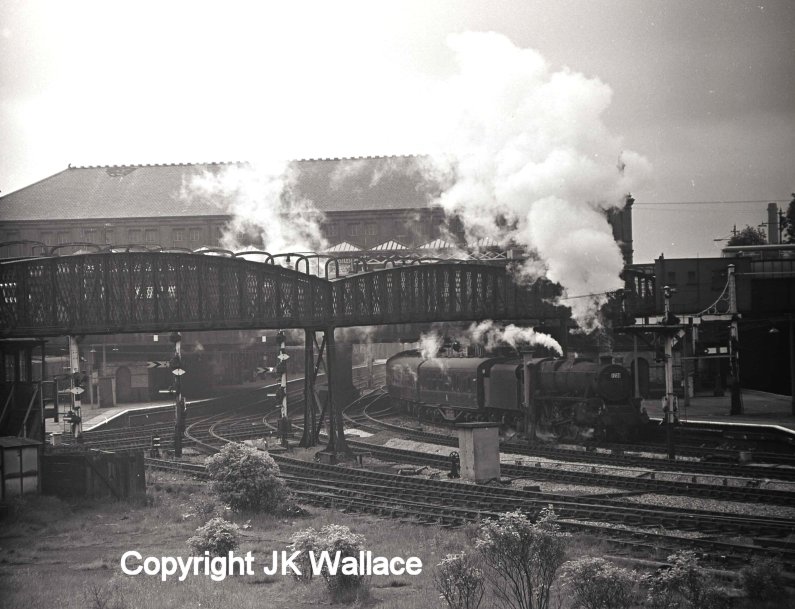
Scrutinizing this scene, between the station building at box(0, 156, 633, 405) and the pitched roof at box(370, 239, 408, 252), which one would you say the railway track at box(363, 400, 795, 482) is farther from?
the station building at box(0, 156, 633, 405)

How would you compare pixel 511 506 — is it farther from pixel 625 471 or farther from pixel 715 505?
pixel 625 471

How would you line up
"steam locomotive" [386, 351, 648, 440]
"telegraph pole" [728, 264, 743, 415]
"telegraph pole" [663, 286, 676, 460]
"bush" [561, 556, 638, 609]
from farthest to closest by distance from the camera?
"telegraph pole" [728, 264, 743, 415]
"steam locomotive" [386, 351, 648, 440]
"telegraph pole" [663, 286, 676, 460]
"bush" [561, 556, 638, 609]

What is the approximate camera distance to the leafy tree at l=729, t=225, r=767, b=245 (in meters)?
49.6

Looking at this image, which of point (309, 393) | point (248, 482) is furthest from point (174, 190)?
point (248, 482)

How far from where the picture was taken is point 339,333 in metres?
43.6

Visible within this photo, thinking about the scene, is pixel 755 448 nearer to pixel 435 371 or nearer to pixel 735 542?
pixel 735 542

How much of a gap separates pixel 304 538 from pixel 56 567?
510 cm

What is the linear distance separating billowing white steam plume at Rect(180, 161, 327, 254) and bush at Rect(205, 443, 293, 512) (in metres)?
32.8

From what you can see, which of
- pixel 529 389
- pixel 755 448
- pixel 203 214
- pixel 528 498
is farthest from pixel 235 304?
pixel 203 214

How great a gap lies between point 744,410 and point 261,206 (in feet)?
106

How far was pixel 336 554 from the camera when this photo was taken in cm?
1436

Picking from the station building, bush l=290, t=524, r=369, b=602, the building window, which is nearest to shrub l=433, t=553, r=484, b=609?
bush l=290, t=524, r=369, b=602

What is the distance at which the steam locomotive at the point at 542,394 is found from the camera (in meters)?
29.3

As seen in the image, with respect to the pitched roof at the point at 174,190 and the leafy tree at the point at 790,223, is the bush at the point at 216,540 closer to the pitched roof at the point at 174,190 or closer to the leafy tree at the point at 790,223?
the leafy tree at the point at 790,223
